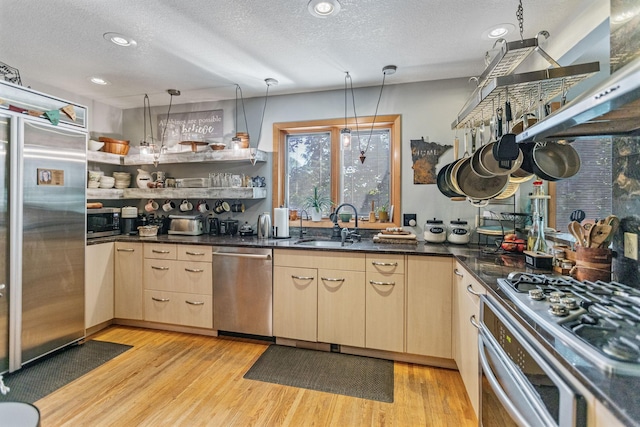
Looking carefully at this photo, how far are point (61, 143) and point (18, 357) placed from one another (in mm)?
1626

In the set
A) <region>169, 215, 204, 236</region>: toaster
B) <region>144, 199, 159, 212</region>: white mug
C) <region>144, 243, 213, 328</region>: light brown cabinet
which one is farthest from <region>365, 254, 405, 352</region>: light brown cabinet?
<region>144, 199, 159, 212</region>: white mug

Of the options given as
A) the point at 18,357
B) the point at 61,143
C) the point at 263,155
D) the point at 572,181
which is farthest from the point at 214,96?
the point at 572,181

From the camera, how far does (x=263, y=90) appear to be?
3.29 m

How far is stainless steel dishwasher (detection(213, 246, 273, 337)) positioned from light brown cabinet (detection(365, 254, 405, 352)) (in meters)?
0.86

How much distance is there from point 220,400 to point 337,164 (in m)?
2.36

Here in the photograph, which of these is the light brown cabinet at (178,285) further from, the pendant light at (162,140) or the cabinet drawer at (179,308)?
the pendant light at (162,140)

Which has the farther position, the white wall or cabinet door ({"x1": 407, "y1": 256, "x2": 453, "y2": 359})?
the white wall

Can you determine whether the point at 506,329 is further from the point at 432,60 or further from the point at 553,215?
the point at 432,60

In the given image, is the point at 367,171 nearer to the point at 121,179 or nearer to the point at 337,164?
the point at 337,164

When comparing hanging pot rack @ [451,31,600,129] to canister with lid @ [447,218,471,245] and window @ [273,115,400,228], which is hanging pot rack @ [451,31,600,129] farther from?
window @ [273,115,400,228]

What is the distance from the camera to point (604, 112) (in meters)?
0.95

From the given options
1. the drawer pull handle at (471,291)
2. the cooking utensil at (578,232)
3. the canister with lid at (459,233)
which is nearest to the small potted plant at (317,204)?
the canister with lid at (459,233)

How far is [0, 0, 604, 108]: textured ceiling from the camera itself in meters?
1.92

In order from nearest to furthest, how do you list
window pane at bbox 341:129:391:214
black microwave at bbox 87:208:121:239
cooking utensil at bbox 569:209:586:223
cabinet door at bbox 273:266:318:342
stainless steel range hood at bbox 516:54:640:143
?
stainless steel range hood at bbox 516:54:640:143
cooking utensil at bbox 569:209:586:223
cabinet door at bbox 273:266:318:342
black microwave at bbox 87:208:121:239
window pane at bbox 341:129:391:214
